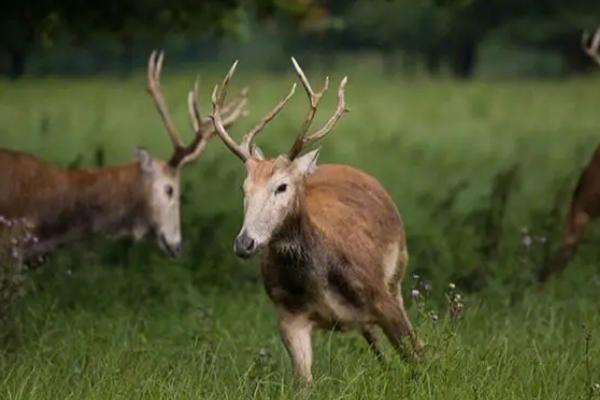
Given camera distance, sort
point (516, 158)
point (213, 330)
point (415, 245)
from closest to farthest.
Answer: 1. point (213, 330)
2. point (415, 245)
3. point (516, 158)

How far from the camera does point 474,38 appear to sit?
50531mm

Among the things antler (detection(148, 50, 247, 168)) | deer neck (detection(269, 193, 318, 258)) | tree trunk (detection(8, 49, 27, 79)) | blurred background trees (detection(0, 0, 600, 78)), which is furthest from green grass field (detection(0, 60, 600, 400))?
blurred background trees (detection(0, 0, 600, 78))

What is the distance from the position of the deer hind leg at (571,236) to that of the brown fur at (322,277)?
3.57 metres

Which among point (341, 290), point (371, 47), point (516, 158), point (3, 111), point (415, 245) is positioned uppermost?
point (341, 290)

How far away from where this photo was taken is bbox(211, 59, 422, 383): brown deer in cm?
705

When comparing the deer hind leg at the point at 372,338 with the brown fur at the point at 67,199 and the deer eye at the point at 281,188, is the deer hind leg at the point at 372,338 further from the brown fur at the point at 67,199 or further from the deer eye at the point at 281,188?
the brown fur at the point at 67,199

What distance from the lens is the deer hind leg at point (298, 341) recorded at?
24.2ft

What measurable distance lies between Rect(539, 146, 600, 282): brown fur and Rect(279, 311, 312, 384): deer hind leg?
424 cm

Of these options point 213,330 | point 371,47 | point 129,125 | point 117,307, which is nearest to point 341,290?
point 213,330

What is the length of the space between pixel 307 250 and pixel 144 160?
150 inches

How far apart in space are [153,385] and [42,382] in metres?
0.55

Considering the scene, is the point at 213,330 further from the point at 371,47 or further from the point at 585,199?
the point at 371,47

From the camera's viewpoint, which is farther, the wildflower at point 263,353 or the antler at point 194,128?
the antler at point 194,128

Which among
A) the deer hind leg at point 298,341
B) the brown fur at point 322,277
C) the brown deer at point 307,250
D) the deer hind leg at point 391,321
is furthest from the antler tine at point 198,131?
the deer hind leg at point 298,341
